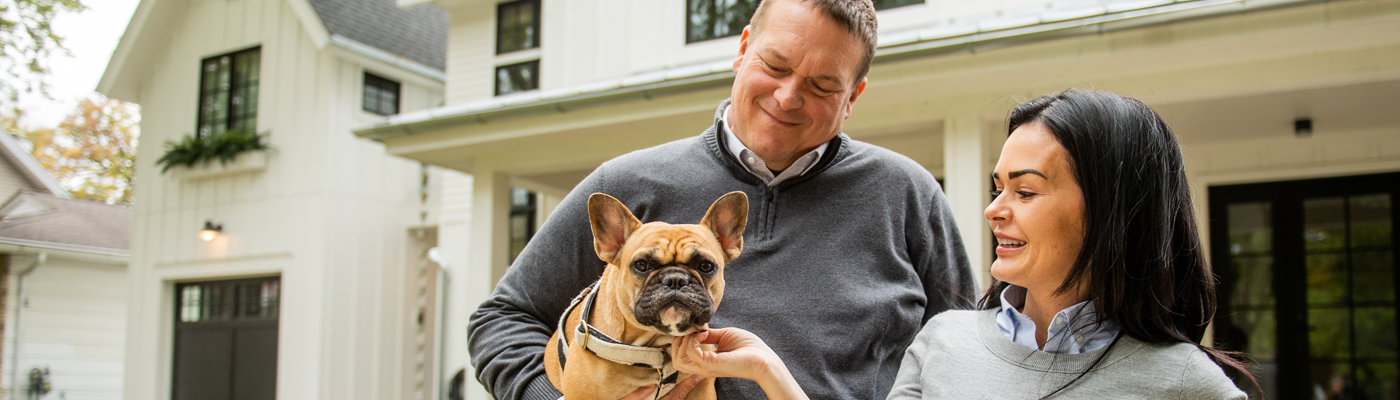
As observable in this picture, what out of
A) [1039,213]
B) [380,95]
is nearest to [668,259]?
[1039,213]

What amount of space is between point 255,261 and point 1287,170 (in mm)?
12014

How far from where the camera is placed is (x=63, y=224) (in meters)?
14.4

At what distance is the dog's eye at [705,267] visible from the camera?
65.2 inches

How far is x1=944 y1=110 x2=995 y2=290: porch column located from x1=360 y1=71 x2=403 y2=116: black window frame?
940 cm

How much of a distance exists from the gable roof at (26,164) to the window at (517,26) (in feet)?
30.0

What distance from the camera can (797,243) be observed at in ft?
6.80

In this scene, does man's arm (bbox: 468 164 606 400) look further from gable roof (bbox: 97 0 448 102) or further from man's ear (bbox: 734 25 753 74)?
gable roof (bbox: 97 0 448 102)

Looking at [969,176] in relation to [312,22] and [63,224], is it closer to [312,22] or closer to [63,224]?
[312,22]

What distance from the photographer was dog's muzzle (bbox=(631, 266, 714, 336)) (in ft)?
5.13

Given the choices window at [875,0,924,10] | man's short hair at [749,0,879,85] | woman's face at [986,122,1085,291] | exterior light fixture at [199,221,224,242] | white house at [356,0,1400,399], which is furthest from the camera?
exterior light fixture at [199,221,224,242]

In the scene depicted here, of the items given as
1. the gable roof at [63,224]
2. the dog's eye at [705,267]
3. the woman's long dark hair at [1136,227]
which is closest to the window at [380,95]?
the gable roof at [63,224]

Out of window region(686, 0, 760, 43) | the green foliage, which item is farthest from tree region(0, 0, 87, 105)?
window region(686, 0, 760, 43)

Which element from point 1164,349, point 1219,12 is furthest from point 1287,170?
point 1164,349

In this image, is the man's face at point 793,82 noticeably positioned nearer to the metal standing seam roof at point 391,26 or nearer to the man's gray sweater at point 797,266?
the man's gray sweater at point 797,266
